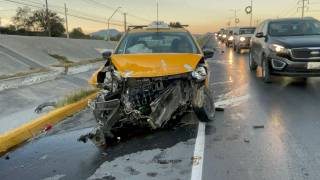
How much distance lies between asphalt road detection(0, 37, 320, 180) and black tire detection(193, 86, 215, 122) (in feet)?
0.52

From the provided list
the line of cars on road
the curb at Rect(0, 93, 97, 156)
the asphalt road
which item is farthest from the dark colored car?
the curb at Rect(0, 93, 97, 156)

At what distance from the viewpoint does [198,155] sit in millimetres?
6109

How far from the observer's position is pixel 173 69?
24.5 ft

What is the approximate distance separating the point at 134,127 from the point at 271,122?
234 centimetres

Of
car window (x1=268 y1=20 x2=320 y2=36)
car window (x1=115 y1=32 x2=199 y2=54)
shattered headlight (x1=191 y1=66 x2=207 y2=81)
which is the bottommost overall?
shattered headlight (x1=191 y1=66 x2=207 y2=81)

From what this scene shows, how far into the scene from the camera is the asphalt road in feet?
18.0

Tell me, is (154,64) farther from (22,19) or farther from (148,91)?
(22,19)

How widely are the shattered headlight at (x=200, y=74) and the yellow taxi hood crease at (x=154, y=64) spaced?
81 mm

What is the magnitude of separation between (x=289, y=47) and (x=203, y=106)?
17.3 ft

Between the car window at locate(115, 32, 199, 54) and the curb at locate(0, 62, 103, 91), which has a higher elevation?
the car window at locate(115, 32, 199, 54)

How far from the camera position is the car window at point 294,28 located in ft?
44.5

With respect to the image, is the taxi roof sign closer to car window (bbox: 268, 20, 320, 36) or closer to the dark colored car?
the dark colored car

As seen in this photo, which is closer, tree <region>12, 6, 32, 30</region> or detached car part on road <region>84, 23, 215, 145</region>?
detached car part on road <region>84, 23, 215, 145</region>

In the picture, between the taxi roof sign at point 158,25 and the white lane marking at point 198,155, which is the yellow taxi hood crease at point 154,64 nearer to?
the white lane marking at point 198,155
